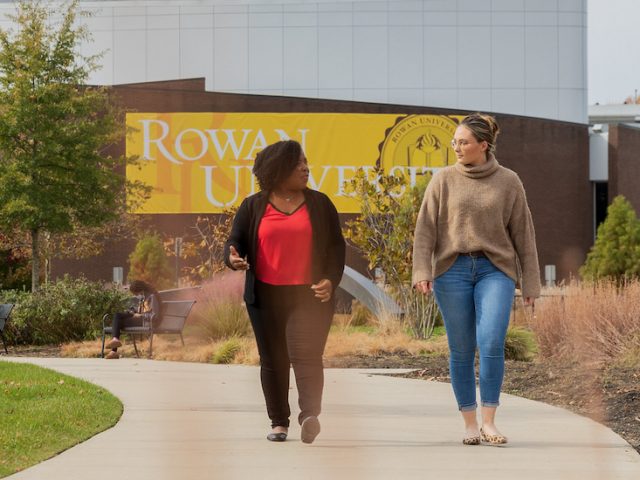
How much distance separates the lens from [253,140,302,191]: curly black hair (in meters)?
7.38

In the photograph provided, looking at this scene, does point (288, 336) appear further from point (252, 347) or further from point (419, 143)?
point (419, 143)

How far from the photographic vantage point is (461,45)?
159ft

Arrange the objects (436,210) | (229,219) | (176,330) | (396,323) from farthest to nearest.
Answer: (229,219)
(396,323)
(176,330)
(436,210)

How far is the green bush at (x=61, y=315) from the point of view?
19547 millimetres

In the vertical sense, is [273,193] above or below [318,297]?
above

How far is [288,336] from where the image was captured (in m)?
7.39

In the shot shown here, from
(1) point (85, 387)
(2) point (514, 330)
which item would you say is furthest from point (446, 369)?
(1) point (85, 387)

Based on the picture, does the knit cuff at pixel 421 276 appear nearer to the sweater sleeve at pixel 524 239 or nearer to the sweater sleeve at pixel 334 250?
the sweater sleeve at pixel 334 250

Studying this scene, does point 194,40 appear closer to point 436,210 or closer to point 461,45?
point 461,45

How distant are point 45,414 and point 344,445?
275 cm

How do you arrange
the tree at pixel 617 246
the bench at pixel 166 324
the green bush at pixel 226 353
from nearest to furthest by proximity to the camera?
the green bush at pixel 226 353 → the bench at pixel 166 324 → the tree at pixel 617 246

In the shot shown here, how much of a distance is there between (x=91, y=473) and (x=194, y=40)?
43404 millimetres

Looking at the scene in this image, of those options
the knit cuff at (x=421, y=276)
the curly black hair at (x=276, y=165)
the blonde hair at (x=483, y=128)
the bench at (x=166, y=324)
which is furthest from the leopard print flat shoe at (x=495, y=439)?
the bench at (x=166, y=324)

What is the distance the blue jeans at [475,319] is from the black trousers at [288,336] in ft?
2.49
